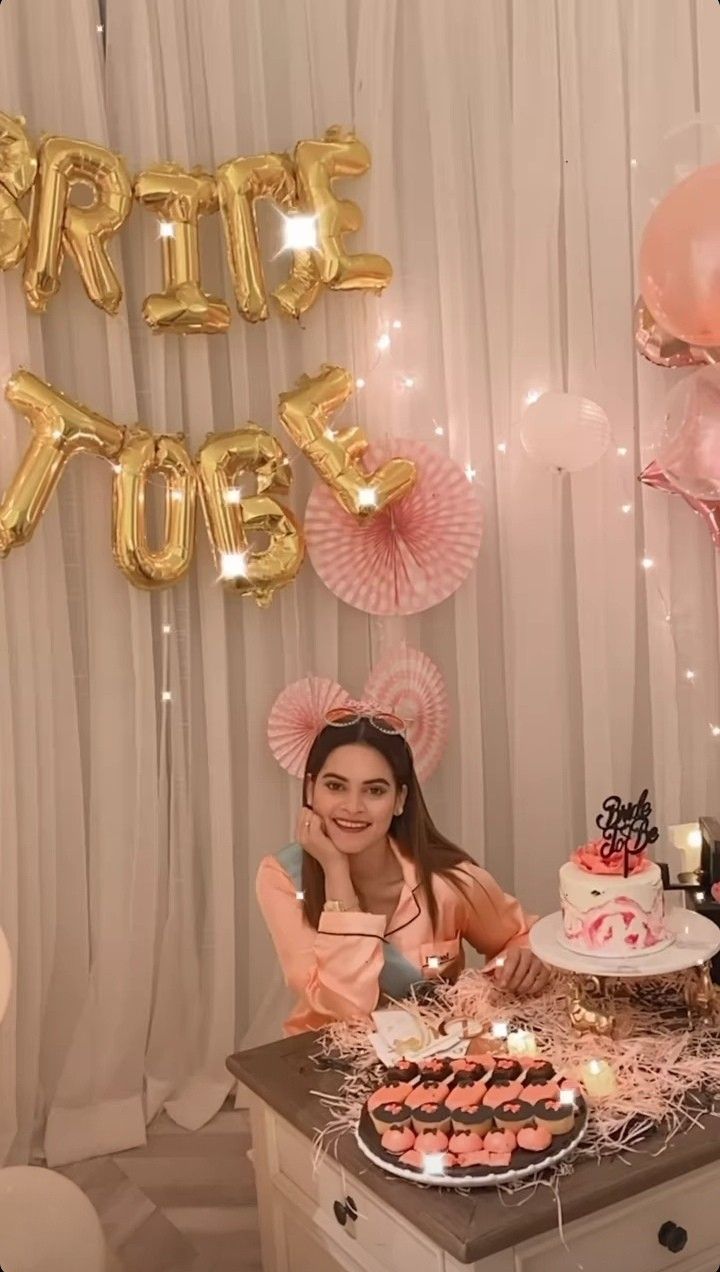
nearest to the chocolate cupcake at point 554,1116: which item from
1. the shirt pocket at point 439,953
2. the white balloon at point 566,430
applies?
the shirt pocket at point 439,953

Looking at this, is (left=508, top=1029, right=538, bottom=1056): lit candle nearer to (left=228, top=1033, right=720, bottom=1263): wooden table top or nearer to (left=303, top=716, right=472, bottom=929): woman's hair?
(left=228, top=1033, right=720, bottom=1263): wooden table top

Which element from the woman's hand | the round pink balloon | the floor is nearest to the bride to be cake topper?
the woman's hand

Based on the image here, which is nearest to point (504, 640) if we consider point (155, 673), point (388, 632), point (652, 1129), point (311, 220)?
point (388, 632)

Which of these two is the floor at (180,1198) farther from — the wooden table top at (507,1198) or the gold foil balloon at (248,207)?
the gold foil balloon at (248,207)

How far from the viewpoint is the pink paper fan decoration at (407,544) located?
9.61 ft

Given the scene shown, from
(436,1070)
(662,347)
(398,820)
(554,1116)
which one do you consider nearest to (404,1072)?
(436,1070)

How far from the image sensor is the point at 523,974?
84.3 inches

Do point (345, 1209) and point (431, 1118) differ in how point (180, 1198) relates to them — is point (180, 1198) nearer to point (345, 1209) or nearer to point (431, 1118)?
point (345, 1209)

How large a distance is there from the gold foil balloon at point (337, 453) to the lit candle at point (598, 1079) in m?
1.41

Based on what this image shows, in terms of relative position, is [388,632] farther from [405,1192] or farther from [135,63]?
[405,1192]

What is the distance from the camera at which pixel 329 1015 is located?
2150 millimetres

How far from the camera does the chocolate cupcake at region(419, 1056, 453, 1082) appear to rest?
1783 mm

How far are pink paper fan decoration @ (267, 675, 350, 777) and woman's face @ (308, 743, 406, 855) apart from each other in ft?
1.84

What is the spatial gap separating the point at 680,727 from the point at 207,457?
1.29m
